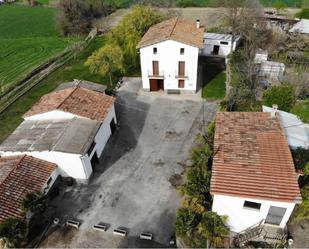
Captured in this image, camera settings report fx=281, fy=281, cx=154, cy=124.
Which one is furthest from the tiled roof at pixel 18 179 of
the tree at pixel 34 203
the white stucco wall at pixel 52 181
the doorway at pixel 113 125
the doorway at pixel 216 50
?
the doorway at pixel 216 50

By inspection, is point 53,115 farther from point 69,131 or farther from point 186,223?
point 186,223

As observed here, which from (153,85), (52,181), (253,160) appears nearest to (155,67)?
(153,85)

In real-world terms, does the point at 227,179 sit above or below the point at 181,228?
above

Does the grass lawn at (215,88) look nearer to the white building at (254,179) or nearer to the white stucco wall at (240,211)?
the white building at (254,179)

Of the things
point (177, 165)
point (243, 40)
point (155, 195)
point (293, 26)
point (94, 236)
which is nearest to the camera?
point (94, 236)

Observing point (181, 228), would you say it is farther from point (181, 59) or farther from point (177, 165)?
point (181, 59)

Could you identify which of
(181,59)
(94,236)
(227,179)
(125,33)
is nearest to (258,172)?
(227,179)
